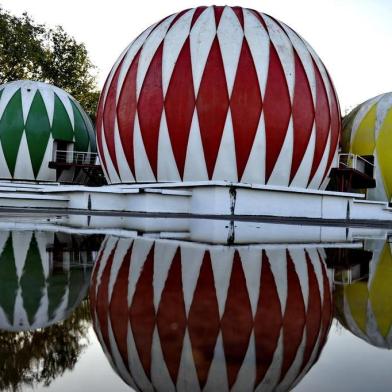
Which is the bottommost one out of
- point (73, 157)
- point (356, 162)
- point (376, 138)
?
point (73, 157)

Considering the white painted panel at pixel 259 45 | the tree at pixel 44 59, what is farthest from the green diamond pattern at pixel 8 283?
the tree at pixel 44 59

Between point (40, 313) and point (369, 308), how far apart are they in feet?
3.74

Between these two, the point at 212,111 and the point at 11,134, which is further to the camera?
the point at 11,134

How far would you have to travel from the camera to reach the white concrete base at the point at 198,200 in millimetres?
9289

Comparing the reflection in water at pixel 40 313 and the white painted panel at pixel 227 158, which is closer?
the reflection in water at pixel 40 313

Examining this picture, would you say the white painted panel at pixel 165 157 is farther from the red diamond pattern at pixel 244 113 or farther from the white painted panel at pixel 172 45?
the red diamond pattern at pixel 244 113

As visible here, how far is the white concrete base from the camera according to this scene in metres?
9.29

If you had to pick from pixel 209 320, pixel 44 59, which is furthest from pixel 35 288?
pixel 44 59

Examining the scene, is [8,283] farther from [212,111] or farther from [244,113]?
[244,113]

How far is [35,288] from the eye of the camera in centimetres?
183

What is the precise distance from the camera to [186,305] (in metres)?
Result: 1.58

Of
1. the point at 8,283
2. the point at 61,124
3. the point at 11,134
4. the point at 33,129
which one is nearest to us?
the point at 8,283

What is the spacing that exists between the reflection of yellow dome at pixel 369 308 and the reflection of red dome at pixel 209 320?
0.07m

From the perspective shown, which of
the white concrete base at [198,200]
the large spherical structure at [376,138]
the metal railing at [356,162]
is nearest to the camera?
the white concrete base at [198,200]
